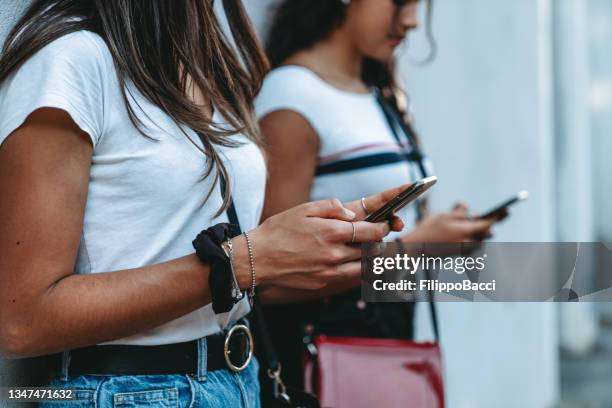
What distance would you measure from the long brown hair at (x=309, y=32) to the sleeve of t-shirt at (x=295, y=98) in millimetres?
213

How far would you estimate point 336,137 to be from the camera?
2285 millimetres

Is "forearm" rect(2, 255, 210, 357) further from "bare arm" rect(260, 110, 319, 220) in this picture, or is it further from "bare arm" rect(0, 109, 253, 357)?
"bare arm" rect(260, 110, 319, 220)

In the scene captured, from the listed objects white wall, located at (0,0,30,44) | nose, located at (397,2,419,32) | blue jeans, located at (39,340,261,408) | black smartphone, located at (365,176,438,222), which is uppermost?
nose, located at (397,2,419,32)

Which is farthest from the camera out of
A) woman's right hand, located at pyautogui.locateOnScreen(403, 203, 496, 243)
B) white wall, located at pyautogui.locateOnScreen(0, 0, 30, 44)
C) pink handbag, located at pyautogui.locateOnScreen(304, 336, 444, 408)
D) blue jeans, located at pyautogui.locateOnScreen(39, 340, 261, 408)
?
woman's right hand, located at pyautogui.locateOnScreen(403, 203, 496, 243)

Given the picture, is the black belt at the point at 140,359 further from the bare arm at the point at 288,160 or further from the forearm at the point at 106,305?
the bare arm at the point at 288,160

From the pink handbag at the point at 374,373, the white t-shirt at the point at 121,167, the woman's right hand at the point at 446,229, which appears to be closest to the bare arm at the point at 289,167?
the pink handbag at the point at 374,373

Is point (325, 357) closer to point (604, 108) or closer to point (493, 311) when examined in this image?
point (493, 311)

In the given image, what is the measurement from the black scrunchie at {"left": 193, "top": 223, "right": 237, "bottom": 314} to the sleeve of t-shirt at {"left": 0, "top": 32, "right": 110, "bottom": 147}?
231mm

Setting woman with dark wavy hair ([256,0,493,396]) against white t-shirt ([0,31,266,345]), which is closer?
white t-shirt ([0,31,266,345])

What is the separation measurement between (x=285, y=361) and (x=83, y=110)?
1.14 m

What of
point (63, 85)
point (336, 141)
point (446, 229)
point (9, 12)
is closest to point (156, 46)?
point (63, 85)

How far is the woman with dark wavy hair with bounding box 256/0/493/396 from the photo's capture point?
2.24 meters

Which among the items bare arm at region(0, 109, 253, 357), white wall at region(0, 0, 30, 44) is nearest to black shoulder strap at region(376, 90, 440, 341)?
white wall at region(0, 0, 30, 44)

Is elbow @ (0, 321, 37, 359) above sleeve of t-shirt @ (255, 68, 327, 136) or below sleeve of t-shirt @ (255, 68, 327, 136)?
below
